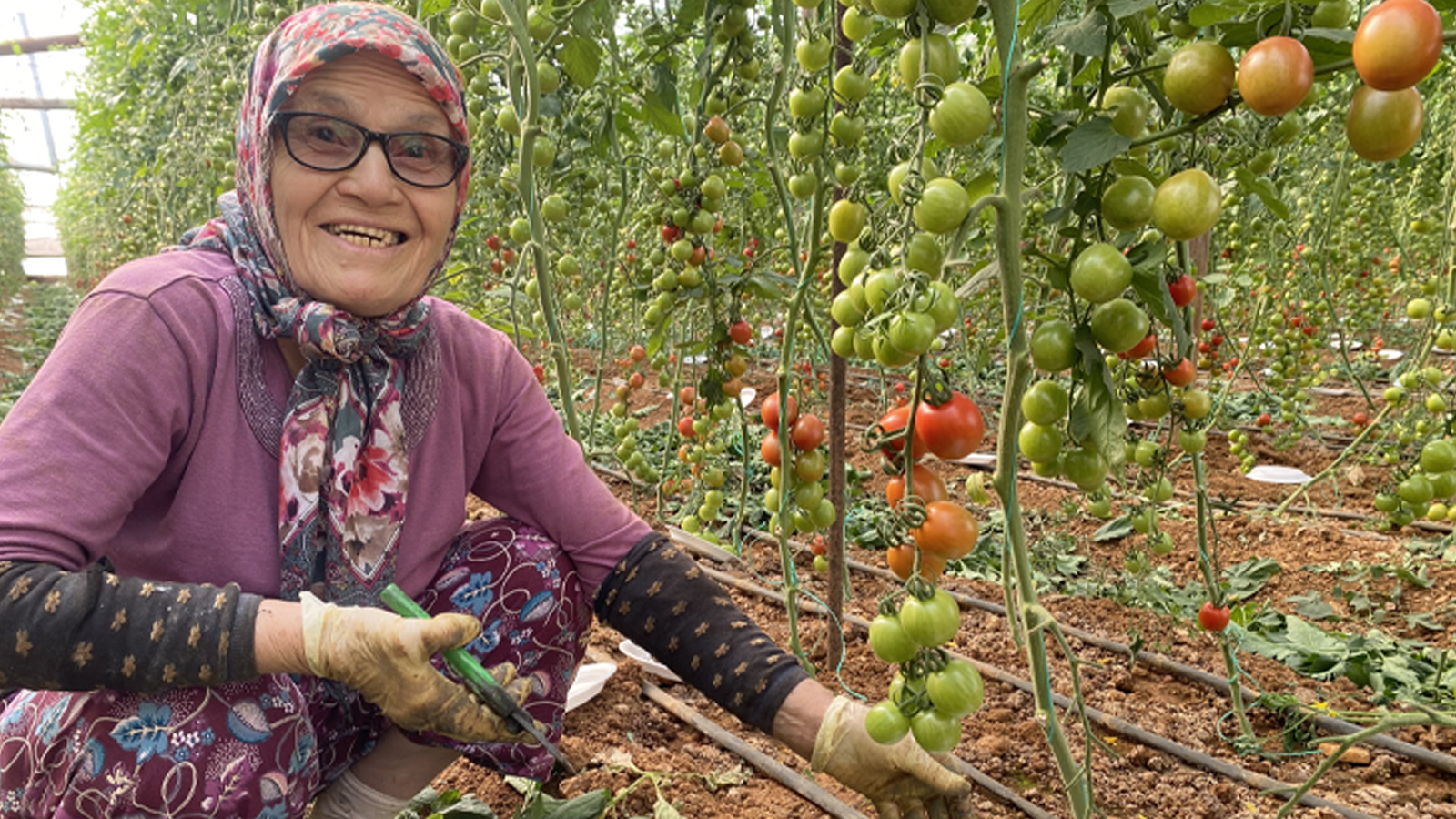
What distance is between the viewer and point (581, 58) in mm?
1731

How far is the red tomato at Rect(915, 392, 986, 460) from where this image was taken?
2.93ft

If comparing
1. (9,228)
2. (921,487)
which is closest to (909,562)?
(921,487)

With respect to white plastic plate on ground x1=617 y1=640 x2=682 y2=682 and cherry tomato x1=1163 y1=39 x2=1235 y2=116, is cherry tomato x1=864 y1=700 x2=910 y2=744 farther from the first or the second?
white plastic plate on ground x1=617 y1=640 x2=682 y2=682

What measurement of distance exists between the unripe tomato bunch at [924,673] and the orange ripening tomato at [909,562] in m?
0.10

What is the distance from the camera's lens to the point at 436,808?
1.55 m

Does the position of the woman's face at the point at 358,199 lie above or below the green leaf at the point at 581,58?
below

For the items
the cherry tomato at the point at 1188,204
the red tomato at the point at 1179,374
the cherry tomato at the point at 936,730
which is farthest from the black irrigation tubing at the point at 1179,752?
the cherry tomato at the point at 1188,204

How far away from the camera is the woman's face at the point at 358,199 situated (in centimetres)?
123

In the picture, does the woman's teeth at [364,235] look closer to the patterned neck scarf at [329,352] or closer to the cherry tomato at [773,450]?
the patterned neck scarf at [329,352]

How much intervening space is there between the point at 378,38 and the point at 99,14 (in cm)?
592

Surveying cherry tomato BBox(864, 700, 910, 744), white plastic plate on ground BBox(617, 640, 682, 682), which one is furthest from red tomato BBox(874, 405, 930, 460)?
white plastic plate on ground BBox(617, 640, 682, 682)

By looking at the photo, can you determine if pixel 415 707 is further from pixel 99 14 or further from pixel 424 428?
pixel 99 14

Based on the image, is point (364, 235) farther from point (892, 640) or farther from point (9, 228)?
point (9, 228)

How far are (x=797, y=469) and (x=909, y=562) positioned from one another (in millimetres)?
690
